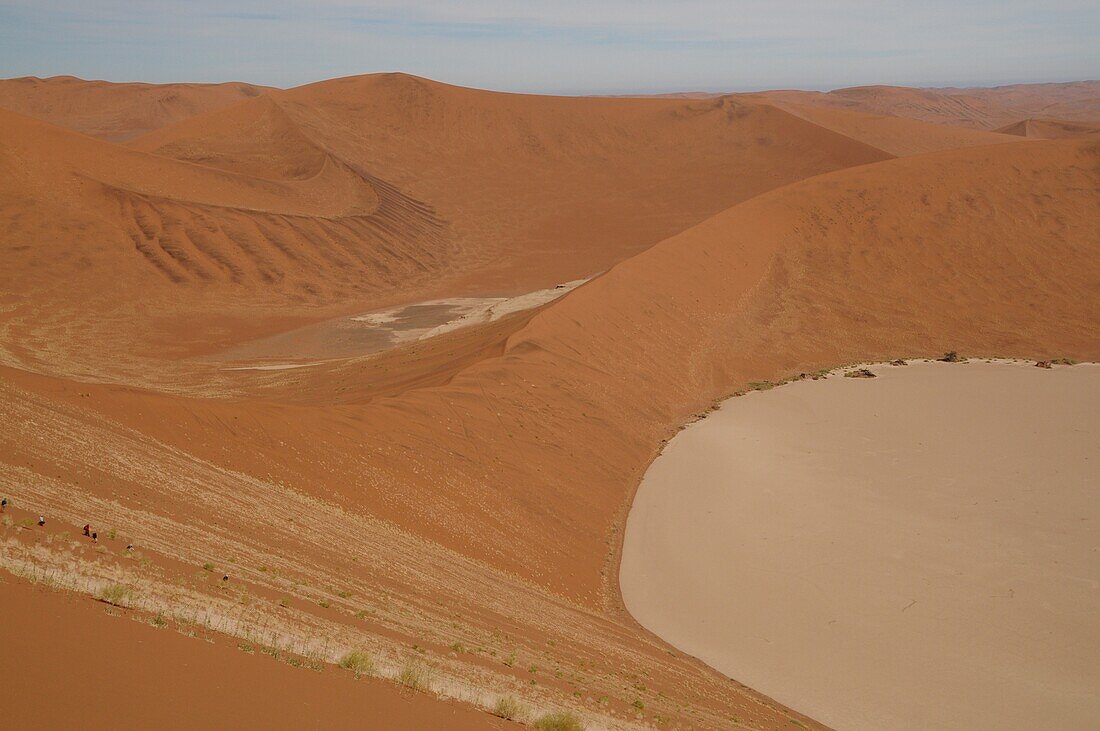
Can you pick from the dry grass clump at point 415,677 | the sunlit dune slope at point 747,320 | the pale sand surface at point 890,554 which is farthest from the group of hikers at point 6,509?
the pale sand surface at point 890,554

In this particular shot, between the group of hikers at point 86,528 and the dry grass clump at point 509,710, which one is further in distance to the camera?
the group of hikers at point 86,528

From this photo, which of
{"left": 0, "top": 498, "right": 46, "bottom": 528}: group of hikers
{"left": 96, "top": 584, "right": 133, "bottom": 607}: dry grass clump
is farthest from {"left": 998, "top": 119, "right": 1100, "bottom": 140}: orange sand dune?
{"left": 96, "top": 584, "right": 133, "bottom": 607}: dry grass clump

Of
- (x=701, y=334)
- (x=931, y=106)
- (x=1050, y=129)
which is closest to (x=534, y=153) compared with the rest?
(x=701, y=334)

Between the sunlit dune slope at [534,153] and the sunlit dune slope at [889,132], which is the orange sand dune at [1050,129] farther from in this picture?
the sunlit dune slope at [534,153]

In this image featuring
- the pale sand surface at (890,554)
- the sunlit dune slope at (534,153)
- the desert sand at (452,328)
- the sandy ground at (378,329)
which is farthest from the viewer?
the sunlit dune slope at (534,153)

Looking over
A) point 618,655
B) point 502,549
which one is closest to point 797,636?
point 618,655

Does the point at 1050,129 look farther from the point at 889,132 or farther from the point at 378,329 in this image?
the point at 378,329

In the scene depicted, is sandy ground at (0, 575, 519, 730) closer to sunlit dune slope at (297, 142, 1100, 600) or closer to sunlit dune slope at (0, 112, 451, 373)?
sunlit dune slope at (297, 142, 1100, 600)
